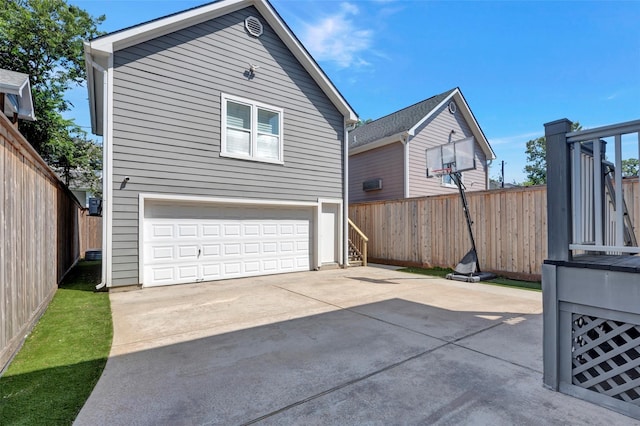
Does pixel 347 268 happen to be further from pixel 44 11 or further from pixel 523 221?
pixel 44 11

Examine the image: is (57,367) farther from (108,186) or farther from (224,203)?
(224,203)

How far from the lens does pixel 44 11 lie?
12742 millimetres

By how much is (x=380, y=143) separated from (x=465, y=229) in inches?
230

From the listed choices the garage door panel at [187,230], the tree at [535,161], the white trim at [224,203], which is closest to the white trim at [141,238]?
the white trim at [224,203]

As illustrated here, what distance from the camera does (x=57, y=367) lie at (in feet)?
9.03

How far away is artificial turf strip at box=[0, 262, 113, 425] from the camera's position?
2.10m

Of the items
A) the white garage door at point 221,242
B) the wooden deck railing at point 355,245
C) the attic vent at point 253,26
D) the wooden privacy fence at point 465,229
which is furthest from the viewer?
the wooden deck railing at point 355,245

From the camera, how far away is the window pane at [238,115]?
762cm

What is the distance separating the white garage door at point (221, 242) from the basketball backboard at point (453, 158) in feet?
11.8

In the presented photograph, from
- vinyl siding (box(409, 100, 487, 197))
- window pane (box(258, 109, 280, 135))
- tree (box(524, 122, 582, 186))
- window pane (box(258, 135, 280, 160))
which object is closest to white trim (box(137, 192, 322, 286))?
window pane (box(258, 135, 280, 160))

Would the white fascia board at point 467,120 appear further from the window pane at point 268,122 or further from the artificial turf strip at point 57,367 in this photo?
the artificial turf strip at point 57,367

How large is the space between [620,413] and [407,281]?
4.97m

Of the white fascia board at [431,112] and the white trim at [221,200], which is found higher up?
the white fascia board at [431,112]

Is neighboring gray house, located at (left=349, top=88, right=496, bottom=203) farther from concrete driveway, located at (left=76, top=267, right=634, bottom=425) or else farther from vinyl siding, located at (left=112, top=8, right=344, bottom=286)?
concrete driveway, located at (left=76, top=267, right=634, bottom=425)
